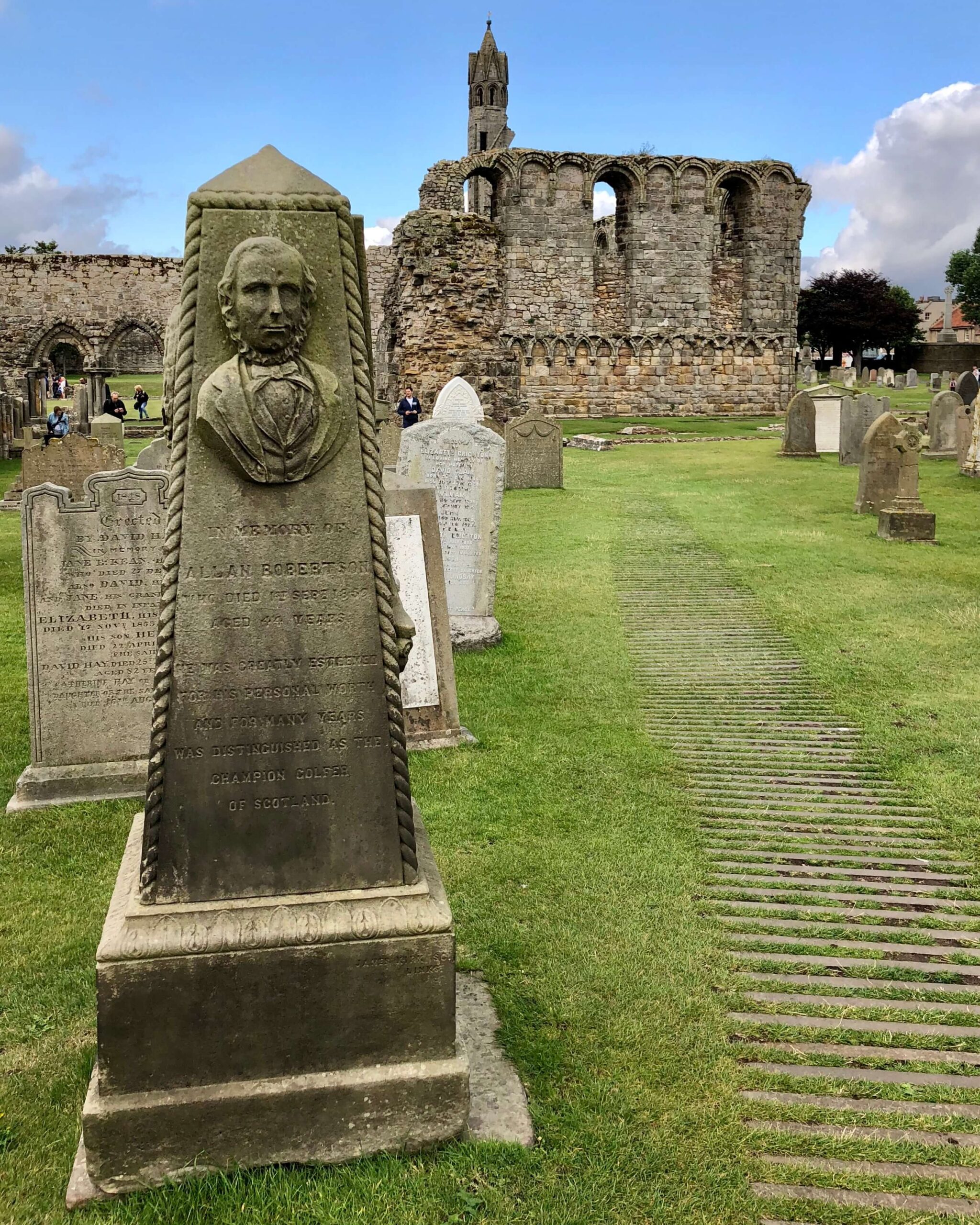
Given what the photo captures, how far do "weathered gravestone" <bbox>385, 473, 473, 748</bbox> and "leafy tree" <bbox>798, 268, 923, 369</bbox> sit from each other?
61139 millimetres

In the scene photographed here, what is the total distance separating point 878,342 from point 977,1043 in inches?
2577

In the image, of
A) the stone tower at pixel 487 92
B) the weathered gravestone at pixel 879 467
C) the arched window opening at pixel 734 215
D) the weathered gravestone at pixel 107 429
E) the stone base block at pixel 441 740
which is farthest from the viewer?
the stone tower at pixel 487 92

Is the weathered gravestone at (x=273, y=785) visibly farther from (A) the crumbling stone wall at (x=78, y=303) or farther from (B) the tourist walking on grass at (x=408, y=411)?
(A) the crumbling stone wall at (x=78, y=303)

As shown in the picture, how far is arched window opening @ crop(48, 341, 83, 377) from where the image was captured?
45.9 meters

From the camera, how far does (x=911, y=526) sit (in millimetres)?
13102

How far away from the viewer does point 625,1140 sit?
9.56 feet

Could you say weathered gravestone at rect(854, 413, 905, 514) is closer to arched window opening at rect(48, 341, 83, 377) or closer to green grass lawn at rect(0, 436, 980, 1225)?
green grass lawn at rect(0, 436, 980, 1225)

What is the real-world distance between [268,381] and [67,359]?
51801mm

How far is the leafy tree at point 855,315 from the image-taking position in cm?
6119

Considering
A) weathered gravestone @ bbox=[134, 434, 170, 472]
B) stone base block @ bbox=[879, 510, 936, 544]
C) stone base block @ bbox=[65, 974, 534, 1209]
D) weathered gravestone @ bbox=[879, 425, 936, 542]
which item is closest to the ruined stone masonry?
weathered gravestone @ bbox=[879, 425, 936, 542]

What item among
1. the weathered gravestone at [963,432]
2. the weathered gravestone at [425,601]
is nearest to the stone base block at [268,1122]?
the weathered gravestone at [425,601]

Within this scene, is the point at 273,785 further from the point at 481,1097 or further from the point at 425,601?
the point at 425,601

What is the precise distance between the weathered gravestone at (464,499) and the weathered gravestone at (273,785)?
17.9 ft

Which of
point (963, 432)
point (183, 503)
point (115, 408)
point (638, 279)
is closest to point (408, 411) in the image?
point (115, 408)
